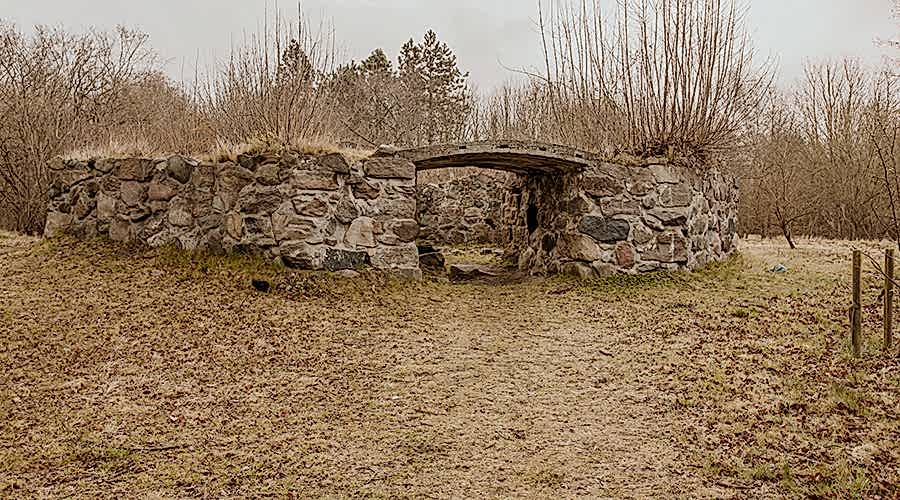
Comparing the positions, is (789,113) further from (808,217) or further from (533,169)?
(533,169)

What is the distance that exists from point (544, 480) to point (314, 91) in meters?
6.12

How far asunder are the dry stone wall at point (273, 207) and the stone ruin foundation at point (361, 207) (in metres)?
0.01

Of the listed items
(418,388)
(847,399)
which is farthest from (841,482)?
(418,388)

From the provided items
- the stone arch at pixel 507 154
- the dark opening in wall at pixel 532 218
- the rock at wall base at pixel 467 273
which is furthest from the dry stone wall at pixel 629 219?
the rock at wall base at pixel 467 273

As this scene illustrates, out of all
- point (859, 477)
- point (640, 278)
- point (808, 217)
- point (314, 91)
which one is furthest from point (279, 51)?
point (808, 217)

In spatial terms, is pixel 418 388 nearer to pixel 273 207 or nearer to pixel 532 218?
pixel 273 207

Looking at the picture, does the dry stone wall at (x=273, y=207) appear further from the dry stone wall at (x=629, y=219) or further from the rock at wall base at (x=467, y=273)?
the dry stone wall at (x=629, y=219)

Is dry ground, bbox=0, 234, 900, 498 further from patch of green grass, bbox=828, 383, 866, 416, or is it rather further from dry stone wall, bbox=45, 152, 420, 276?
dry stone wall, bbox=45, 152, 420, 276

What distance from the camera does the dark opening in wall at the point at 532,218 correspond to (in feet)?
32.8

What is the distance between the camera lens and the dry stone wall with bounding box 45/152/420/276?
7469 millimetres

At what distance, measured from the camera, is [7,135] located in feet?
39.0

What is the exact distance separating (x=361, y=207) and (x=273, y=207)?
94cm

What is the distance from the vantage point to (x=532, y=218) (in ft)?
33.2

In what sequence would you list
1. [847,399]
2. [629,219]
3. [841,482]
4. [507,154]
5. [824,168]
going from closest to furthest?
[841,482], [847,399], [507,154], [629,219], [824,168]
